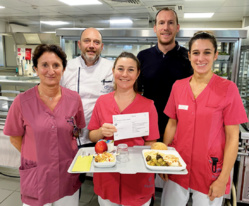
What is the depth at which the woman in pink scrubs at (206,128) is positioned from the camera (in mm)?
1336

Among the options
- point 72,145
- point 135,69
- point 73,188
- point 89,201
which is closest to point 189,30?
point 135,69

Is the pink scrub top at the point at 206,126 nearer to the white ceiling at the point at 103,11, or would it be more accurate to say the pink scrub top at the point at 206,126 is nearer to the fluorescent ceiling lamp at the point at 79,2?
the white ceiling at the point at 103,11

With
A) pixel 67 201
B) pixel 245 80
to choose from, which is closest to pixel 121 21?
pixel 245 80

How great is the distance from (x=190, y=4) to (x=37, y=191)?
211 inches

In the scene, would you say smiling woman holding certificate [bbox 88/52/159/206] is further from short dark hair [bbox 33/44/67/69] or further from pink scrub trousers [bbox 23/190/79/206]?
short dark hair [bbox 33/44/67/69]

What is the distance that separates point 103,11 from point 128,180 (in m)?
5.95

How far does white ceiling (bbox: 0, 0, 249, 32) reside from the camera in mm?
5246

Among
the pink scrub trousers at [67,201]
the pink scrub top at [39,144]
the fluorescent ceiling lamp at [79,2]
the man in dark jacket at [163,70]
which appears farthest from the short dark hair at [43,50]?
the fluorescent ceiling lamp at [79,2]

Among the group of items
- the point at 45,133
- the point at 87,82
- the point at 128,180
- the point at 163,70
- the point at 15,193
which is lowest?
the point at 15,193

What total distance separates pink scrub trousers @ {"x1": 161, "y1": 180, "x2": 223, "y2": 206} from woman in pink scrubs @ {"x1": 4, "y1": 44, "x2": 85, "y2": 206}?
0.68 meters

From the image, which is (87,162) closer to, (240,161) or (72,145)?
(72,145)

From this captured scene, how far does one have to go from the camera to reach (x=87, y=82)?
197 centimetres

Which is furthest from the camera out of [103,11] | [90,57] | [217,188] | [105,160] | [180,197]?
[103,11]

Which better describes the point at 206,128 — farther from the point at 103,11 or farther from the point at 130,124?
the point at 103,11
